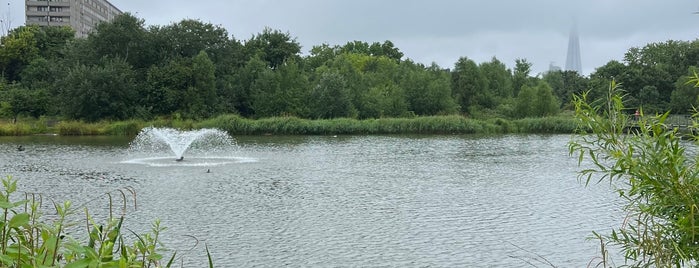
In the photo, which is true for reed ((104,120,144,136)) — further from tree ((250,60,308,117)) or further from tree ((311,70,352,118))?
tree ((311,70,352,118))

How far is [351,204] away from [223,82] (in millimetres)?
48797

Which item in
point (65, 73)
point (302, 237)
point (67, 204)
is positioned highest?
point (65, 73)

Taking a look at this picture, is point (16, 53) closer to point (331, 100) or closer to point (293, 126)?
point (293, 126)

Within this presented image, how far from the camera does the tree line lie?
57531 mm

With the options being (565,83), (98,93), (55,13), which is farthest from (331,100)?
(55,13)

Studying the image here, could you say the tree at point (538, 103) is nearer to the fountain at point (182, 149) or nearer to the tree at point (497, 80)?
the tree at point (497, 80)

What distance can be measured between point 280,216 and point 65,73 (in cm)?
5180

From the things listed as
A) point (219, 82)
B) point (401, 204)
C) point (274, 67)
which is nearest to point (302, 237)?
point (401, 204)

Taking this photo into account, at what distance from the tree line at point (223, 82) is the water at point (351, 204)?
25871 mm

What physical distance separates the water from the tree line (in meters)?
25.9

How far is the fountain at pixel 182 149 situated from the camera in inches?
1139

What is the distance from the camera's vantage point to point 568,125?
56.1 m

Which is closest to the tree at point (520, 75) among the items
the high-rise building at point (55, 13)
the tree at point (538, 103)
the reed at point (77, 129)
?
the tree at point (538, 103)

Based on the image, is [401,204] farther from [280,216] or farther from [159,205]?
[159,205]
